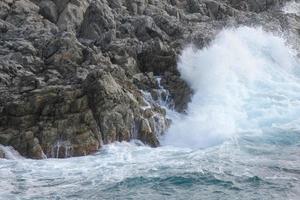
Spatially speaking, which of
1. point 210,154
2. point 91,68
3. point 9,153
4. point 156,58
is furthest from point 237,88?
point 9,153

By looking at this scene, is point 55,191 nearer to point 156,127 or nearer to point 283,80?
point 156,127

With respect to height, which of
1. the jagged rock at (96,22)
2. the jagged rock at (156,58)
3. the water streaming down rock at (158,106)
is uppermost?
the jagged rock at (96,22)

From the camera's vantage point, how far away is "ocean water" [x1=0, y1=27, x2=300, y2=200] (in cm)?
1534

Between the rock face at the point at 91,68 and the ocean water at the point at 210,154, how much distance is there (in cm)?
72

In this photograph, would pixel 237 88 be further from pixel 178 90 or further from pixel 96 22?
pixel 96 22

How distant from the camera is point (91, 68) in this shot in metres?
22.9

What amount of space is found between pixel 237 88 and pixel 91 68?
7.55 metres

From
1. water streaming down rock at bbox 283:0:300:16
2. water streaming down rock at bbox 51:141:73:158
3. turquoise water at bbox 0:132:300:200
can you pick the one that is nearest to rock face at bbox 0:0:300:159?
water streaming down rock at bbox 51:141:73:158

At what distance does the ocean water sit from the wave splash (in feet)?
0.15

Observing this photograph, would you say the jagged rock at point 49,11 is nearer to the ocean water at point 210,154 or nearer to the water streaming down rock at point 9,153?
the ocean water at point 210,154

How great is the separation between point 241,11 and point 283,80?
10.1 metres

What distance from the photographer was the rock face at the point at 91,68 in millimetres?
19484

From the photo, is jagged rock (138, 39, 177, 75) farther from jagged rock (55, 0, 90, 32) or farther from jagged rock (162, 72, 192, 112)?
jagged rock (55, 0, 90, 32)

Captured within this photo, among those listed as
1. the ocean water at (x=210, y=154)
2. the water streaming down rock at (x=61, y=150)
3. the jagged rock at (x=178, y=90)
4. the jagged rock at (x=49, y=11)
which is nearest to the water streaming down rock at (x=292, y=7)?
the ocean water at (x=210, y=154)
